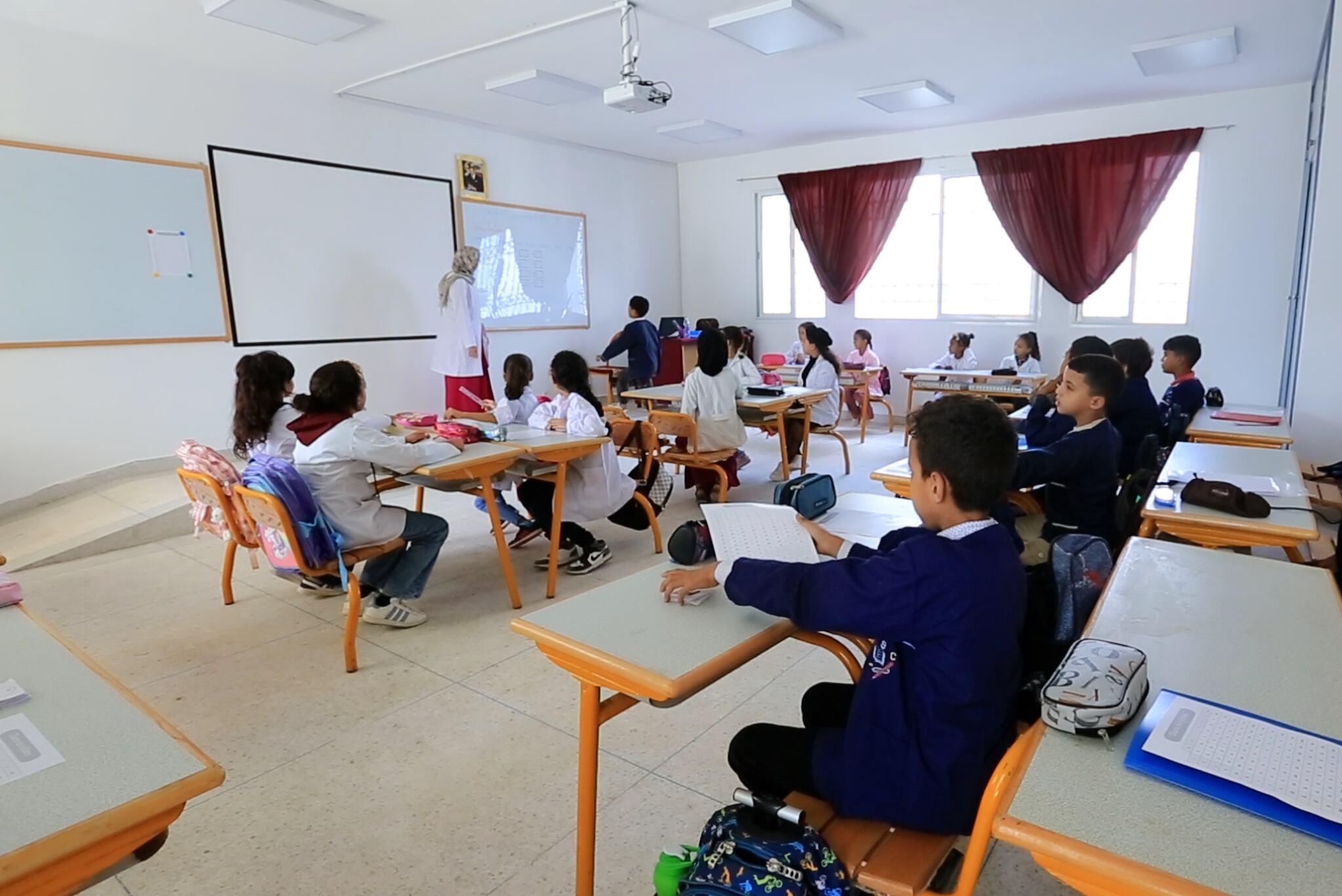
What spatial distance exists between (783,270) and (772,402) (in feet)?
14.6

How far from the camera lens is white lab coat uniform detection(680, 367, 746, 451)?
457 centimetres

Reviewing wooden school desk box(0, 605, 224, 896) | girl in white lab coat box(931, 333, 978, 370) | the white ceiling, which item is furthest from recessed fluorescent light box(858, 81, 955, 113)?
wooden school desk box(0, 605, 224, 896)

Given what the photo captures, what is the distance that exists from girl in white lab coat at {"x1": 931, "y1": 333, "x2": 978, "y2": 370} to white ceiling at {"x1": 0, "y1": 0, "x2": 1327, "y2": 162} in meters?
2.04

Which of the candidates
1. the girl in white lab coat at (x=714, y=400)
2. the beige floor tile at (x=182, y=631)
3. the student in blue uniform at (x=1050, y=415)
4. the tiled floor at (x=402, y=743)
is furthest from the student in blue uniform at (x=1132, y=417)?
the beige floor tile at (x=182, y=631)

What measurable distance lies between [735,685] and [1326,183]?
408 cm

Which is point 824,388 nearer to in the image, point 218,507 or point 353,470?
point 353,470

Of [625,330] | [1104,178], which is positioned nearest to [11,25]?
[625,330]

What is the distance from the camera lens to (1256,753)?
36.5 inches

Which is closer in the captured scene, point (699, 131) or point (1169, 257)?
point (1169, 257)

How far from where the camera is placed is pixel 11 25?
14.6 ft

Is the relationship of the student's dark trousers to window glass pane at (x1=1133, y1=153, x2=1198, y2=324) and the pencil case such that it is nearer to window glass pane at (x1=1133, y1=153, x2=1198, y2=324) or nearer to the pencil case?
the pencil case

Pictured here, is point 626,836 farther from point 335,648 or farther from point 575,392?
point 575,392

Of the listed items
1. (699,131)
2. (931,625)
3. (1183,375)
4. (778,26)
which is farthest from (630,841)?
(699,131)

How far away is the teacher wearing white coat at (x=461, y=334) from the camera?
20.5 ft
